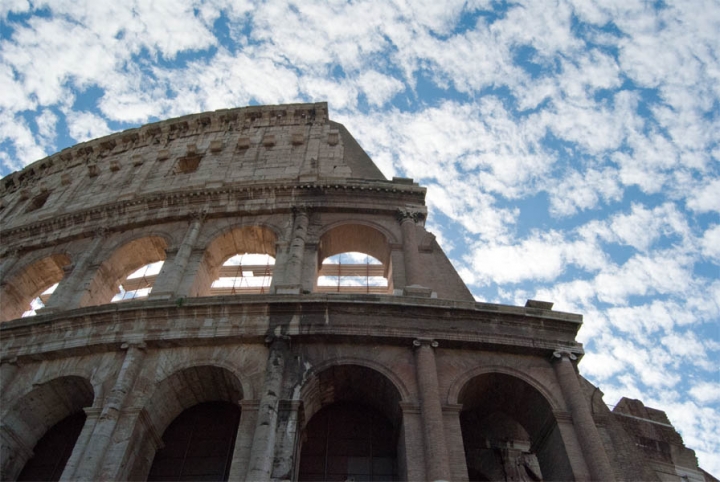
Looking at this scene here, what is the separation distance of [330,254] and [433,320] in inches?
195

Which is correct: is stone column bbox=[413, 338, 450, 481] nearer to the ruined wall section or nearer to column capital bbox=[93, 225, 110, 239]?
the ruined wall section

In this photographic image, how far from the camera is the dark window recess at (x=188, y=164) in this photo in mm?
20925

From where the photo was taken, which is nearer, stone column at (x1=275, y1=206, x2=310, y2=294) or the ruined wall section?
stone column at (x1=275, y1=206, x2=310, y2=294)

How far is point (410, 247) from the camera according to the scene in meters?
15.6

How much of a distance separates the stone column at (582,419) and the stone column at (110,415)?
863cm

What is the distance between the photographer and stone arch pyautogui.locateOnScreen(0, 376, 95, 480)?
1258 centimetres

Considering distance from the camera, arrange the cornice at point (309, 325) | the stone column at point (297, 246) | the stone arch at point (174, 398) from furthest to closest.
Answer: the stone column at point (297, 246), the cornice at point (309, 325), the stone arch at point (174, 398)

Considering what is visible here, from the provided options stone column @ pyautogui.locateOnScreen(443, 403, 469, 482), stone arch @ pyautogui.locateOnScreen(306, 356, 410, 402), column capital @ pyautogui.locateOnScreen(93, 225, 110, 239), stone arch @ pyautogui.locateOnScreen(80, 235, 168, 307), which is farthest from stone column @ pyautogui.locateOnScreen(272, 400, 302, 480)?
column capital @ pyautogui.locateOnScreen(93, 225, 110, 239)

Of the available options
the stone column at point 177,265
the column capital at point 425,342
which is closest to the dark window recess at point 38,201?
the stone column at point 177,265

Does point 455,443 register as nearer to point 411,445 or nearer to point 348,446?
point 411,445

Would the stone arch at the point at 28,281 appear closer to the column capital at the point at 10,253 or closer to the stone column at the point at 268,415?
the column capital at the point at 10,253

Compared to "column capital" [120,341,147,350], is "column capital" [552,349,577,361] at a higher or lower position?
lower

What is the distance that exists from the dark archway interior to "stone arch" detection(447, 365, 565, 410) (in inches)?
3.4

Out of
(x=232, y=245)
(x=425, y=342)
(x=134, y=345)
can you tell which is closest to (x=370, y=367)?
(x=425, y=342)
